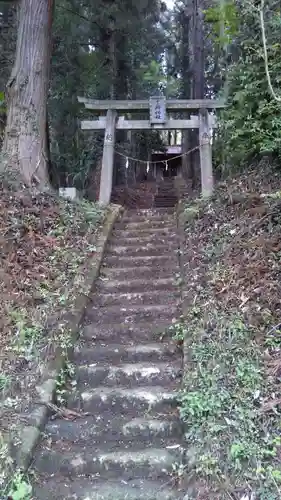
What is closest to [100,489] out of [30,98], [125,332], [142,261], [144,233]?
[125,332]

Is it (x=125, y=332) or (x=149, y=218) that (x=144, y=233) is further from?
(x=125, y=332)

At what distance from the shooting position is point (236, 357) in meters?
3.46

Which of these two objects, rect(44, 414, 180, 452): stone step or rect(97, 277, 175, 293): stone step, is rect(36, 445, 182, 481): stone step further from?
rect(97, 277, 175, 293): stone step

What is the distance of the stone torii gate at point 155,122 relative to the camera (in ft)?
29.5

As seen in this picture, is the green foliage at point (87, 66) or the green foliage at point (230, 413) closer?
the green foliage at point (230, 413)

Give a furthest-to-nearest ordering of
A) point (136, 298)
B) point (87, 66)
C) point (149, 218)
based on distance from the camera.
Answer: point (87, 66)
point (149, 218)
point (136, 298)

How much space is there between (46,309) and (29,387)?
1.03 meters

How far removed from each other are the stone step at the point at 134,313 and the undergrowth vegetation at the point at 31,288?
317 millimetres

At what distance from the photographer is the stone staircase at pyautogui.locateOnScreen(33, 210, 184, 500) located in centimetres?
296

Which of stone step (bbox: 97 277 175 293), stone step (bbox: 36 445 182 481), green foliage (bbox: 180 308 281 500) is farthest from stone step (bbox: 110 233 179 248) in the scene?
stone step (bbox: 36 445 182 481)

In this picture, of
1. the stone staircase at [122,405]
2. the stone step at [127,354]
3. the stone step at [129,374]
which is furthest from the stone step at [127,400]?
the stone step at [127,354]

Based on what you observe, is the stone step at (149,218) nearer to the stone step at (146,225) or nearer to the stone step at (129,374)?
the stone step at (146,225)

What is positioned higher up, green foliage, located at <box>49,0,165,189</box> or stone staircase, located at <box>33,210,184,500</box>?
green foliage, located at <box>49,0,165,189</box>

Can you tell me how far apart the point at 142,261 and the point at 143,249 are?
44cm
